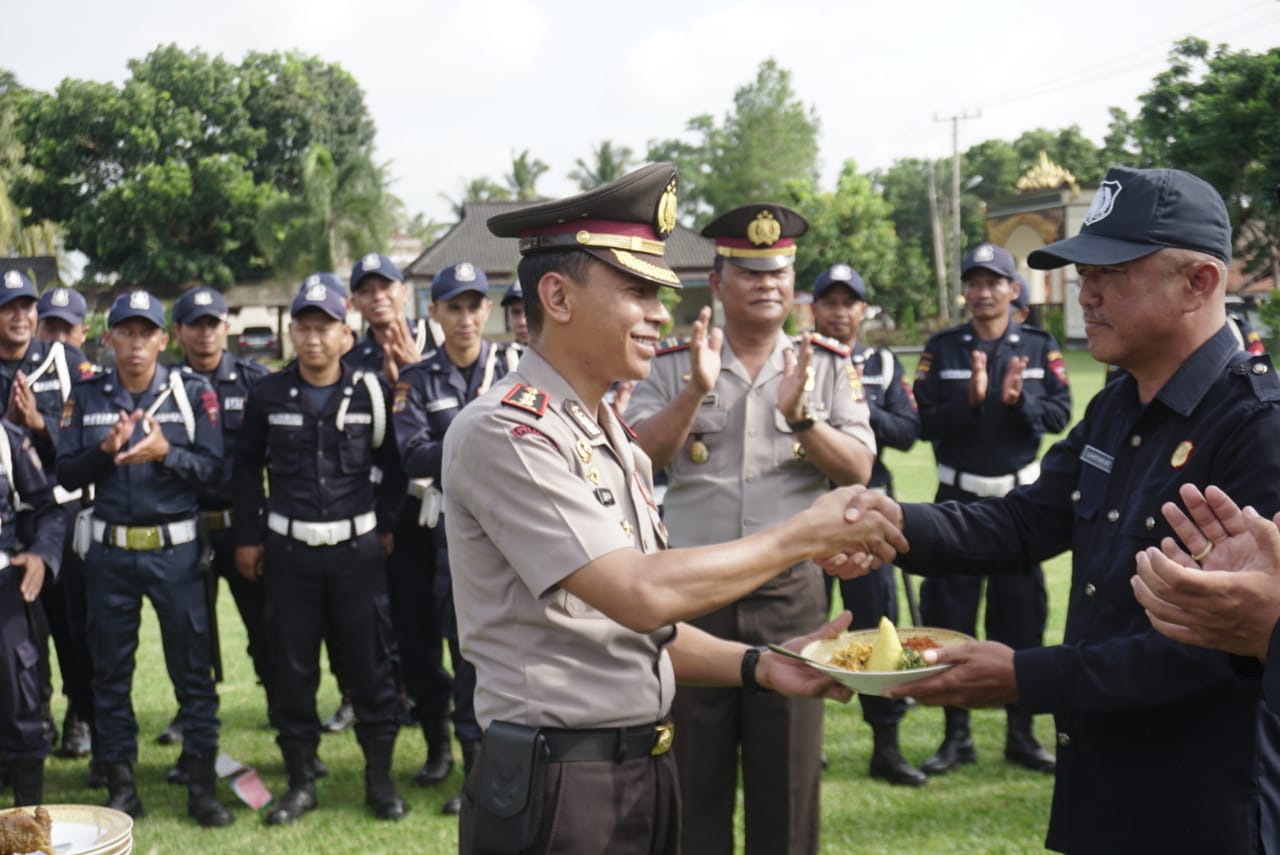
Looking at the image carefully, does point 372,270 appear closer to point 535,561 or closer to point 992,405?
point 992,405

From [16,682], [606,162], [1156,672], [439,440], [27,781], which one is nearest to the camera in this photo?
[1156,672]

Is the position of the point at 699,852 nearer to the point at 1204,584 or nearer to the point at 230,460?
the point at 1204,584

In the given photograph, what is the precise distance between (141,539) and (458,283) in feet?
6.85

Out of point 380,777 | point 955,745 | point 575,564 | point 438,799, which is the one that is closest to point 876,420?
point 955,745

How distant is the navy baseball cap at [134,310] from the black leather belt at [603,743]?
4.25 m

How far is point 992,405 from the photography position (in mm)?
6688

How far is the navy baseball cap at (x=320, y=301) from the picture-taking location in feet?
19.6

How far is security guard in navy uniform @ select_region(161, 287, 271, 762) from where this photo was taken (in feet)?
22.4

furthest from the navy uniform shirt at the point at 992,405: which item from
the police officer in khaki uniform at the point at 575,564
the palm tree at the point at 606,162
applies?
the palm tree at the point at 606,162

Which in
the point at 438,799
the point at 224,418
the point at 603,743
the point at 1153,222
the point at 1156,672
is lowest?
the point at 438,799

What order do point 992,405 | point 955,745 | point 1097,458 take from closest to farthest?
point 1097,458 → point 955,745 → point 992,405

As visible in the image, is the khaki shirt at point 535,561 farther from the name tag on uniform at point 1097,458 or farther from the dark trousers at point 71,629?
the dark trousers at point 71,629

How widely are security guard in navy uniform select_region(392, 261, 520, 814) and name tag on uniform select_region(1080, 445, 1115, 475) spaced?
3448 mm

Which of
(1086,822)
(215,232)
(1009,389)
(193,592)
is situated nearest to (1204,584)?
(1086,822)
